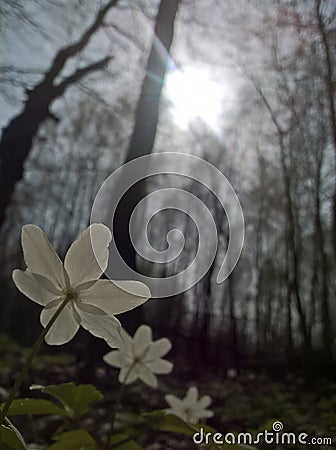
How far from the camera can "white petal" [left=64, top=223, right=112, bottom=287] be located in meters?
0.20

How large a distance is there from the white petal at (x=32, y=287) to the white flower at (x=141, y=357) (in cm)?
16

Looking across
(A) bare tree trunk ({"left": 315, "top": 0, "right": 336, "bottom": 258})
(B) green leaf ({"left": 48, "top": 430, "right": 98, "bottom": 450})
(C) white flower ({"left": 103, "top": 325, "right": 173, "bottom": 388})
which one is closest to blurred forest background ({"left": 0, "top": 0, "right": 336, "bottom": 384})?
(A) bare tree trunk ({"left": 315, "top": 0, "right": 336, "bottom": 258})

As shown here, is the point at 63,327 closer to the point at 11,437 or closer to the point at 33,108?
the point at 11,437

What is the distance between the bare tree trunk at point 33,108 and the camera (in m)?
0.54

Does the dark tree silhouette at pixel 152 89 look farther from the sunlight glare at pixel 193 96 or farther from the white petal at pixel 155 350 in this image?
the white petal at pixel 155 350

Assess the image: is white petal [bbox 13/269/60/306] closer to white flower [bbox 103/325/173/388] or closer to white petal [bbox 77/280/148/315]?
white petal [bbox 77/280/148/315]

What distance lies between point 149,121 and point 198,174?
0.09 m

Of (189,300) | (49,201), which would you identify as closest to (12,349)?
(49,201)

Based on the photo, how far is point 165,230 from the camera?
1.90 feet

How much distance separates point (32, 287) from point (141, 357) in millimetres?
188

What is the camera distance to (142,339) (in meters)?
0.36

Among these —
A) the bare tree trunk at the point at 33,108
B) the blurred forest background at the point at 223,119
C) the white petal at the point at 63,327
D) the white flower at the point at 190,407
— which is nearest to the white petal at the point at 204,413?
the white flower at the point at 190,407

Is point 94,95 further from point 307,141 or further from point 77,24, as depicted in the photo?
point 307,141

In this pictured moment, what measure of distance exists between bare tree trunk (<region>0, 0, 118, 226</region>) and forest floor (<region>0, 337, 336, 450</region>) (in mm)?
267
